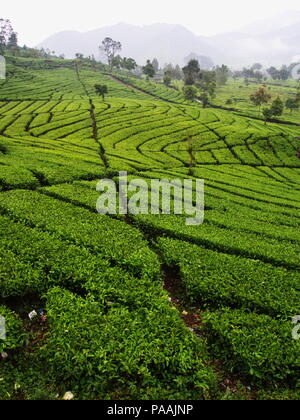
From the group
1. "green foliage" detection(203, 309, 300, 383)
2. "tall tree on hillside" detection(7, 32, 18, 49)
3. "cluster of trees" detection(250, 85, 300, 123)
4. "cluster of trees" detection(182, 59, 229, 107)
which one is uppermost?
"tall tree on hillside" detection(7, 32, 18, 49)

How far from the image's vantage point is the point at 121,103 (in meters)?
82.2

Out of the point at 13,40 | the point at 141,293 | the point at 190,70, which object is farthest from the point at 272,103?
the point at 13,40

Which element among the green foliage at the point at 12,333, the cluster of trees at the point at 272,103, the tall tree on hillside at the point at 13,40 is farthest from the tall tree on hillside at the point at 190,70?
the green foliage at the point at 12,333

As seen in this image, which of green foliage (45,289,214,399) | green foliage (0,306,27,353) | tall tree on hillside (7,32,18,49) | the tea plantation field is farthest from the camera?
tall tree on hillside (7,32,18,49)

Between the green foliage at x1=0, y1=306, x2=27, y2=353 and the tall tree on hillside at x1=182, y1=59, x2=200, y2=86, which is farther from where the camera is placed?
the tall tree on hillside at x1=182, y1=59, x2=200, y2=86

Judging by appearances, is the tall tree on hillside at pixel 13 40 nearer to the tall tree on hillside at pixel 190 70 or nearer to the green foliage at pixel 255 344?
the tall tree on hillside at pixel 190 70

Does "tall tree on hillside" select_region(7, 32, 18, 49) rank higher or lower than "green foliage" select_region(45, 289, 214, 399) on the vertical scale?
higher

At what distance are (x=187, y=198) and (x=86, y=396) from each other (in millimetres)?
20245

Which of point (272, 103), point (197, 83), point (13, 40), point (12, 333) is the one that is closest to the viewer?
point (12, 333)

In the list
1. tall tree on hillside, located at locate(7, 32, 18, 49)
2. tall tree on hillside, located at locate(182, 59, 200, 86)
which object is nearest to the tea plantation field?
tall tree on hillside, located at locate(182, 59, 200, 86)

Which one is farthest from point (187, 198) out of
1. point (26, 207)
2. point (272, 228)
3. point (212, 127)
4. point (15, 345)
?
point (212, 127)

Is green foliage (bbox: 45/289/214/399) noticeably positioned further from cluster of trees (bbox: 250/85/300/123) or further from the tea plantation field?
cluster of trees (bbox: 250/85/300/123)

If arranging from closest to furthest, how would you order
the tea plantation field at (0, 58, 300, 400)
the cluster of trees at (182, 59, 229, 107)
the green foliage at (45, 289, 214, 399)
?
the green foliage at (45, 289, 214, 399)
the tea plantation field at (0, 58, 300, 400)
the cluster of trees at (182, 59, 229, 107)

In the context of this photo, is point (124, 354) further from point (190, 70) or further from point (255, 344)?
point (190, 70)
